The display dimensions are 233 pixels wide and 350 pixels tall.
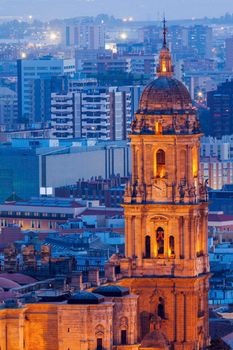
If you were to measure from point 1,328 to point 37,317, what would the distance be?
1341mm

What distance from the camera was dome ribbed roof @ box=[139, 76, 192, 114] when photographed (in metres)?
81.4

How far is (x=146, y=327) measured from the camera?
80000 mm

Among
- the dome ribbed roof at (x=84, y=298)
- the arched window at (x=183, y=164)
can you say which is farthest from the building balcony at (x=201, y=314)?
the dome ribbed roof at (x=84, y=298)

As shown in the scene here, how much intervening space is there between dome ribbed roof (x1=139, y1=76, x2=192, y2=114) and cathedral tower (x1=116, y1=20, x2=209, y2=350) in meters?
0.11

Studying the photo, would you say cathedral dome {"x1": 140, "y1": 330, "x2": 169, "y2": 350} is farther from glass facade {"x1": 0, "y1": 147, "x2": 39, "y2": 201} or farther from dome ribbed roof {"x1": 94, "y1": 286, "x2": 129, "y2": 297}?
glass facade {"x1": 0, "y1": 147, "x2": 39, "y2": 201}

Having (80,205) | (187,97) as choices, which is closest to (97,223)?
(80,205)

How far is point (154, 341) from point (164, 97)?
717 centimetres

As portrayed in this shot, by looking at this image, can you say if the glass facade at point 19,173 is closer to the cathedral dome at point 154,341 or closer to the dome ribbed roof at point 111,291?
the cathedral dome at point 154,341

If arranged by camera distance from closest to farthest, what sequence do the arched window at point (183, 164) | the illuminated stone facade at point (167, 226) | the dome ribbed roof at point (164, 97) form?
the illuminated stone facade at point (167, 226), the arched window at point (183, 164), the dome ribbed roof at point (164, 97)

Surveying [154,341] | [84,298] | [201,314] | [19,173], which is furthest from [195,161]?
[19,173]

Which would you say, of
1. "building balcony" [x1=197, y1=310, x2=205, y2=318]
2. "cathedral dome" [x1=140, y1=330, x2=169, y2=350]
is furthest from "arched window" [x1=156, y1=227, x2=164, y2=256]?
"cathedral dome" [x1=140, y1=330, x2=169, y2=350]

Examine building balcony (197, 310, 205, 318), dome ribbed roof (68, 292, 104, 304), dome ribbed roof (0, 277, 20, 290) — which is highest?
dome ribbed roof (0, 277, 20, 290)

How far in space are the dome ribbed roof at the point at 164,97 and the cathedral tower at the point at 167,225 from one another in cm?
11

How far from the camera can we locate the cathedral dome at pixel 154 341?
253 ft
